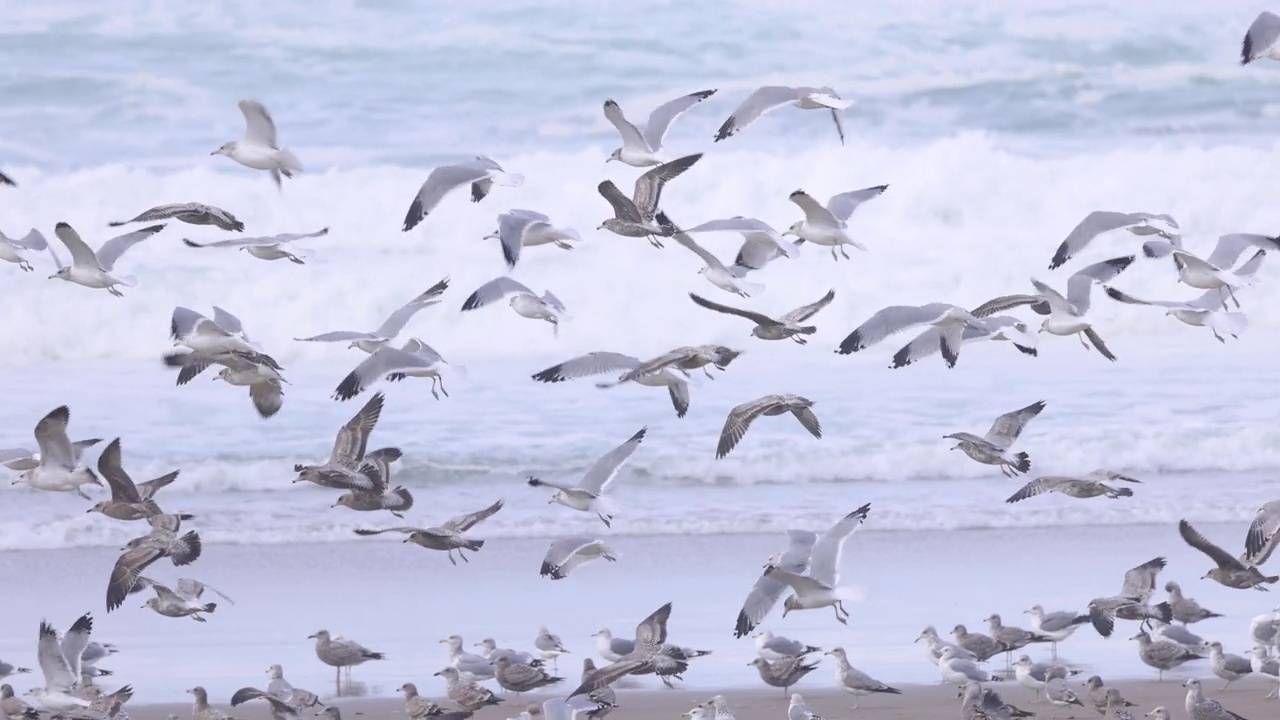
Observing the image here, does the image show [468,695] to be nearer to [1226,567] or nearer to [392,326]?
[392,326]

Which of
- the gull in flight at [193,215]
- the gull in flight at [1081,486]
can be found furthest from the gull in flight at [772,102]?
the gull in flight at [193,215]

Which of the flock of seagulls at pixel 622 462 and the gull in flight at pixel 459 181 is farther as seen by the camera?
the gull in flight at pixel 459 181

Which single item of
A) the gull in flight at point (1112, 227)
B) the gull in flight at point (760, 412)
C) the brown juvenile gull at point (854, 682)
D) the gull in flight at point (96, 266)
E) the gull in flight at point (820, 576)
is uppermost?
the gull in flight at point (1112, 227)

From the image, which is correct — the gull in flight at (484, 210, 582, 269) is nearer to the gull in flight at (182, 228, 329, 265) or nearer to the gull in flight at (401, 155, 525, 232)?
the gull in flight at (401, 155, 525, 232)

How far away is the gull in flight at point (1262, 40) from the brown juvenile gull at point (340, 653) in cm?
459

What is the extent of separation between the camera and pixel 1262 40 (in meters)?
7.62

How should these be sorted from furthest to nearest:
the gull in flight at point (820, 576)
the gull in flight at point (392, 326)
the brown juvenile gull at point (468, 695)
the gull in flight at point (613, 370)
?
the gull in flight at point (392, 326) < the gull in flight at point (613, 370) < the gull in flight at point (820, 576) < the brown juvenile gull at point (468, 695)

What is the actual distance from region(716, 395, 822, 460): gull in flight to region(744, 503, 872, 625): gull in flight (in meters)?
0.43

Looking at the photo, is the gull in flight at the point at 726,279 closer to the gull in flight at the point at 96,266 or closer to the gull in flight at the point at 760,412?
the gull in flight at the point at 760,412

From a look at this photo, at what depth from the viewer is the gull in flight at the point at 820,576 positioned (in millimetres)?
7641

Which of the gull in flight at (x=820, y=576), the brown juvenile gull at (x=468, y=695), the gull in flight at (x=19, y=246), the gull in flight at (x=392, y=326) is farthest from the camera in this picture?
the gull in flight at (x=19, y=246)

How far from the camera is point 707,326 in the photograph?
59.7ft

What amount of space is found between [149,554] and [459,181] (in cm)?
221

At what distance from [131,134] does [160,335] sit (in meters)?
6.81
